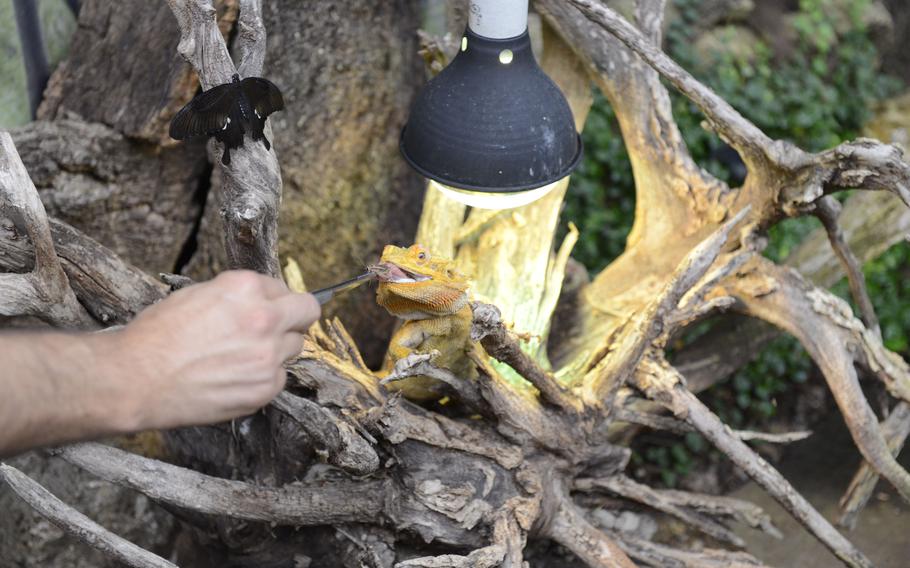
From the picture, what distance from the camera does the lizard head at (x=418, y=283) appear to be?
2.66 meters

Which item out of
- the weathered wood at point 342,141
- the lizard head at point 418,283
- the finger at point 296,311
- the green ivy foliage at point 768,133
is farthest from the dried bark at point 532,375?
the green ivy foliage at point 768,133

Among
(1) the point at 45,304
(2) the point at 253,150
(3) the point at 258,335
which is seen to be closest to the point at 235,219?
(2) the point at 253,150

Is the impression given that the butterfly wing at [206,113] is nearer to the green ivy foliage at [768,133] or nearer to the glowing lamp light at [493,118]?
the glowing lamp light at [493,118]

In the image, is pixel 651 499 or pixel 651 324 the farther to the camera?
pixel 651 499

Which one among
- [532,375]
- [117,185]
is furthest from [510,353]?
[117,185]

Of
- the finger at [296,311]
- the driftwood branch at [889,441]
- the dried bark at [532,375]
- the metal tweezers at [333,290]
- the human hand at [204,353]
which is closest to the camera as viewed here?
the human hand at [204,353]

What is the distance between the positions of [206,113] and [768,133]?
420 centimetres

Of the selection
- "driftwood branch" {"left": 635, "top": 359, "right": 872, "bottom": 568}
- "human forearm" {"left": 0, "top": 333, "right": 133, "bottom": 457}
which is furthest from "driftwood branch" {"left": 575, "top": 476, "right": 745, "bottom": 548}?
"human forearm" {"left": 0, "top": 333, "right": 133, "bottom": 457}

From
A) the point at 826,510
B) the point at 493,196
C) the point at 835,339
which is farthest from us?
the point at 826,510

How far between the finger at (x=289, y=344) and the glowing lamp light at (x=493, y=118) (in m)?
0.79

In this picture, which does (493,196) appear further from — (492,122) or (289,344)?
(289,344)

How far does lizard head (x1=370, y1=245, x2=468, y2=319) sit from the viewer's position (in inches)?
105

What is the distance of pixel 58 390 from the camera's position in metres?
1.39

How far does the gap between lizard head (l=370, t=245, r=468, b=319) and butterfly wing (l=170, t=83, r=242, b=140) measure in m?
0.57
